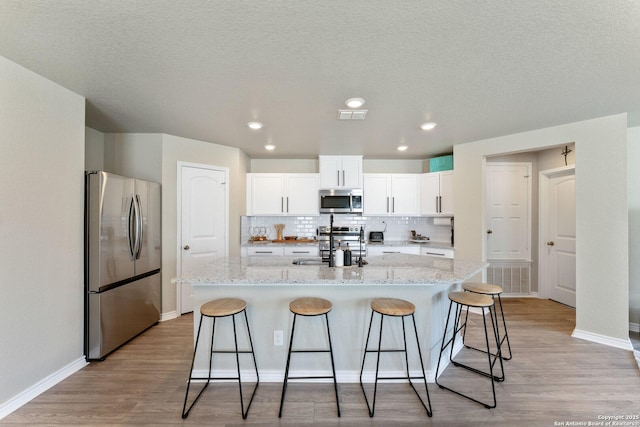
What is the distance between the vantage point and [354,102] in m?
2.42

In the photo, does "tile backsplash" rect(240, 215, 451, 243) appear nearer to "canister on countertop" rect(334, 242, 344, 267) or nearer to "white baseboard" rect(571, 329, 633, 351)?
"white baseboard" rect(571, 329, 633, 351)

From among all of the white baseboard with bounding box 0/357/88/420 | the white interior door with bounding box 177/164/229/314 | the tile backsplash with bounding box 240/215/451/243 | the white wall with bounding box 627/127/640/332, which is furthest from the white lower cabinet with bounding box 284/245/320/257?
the white wall with bounding box 627/127/640/332

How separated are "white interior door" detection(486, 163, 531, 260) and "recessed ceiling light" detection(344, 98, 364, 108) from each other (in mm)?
2956

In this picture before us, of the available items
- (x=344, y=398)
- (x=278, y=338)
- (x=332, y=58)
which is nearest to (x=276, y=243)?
(x=278, y=338)

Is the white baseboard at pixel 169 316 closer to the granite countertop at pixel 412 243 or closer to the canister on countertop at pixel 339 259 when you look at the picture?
the canister on countertop at pixel 339 259

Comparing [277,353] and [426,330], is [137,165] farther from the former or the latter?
[426,330]

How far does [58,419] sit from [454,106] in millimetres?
3867

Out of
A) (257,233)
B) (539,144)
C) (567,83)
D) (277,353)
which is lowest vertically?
(277,353)

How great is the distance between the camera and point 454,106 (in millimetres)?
2566

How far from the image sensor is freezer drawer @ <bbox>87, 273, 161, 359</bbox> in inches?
97.1

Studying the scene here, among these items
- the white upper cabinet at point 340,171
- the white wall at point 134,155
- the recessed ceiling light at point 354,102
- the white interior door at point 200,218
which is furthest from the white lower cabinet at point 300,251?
the recessed ceiling light at point 354,102

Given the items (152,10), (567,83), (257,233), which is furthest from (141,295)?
(567,83)

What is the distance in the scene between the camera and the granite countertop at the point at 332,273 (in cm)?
196

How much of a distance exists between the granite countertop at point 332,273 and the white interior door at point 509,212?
7.02 ft
